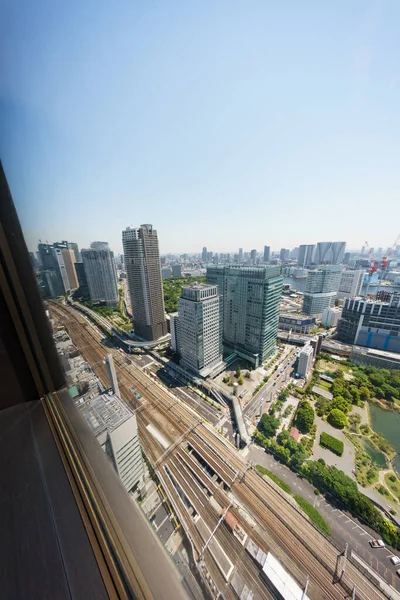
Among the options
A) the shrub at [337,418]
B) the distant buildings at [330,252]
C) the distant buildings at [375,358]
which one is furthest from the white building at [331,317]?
the distant buildings at [330,252]

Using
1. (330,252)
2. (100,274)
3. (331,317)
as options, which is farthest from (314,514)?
(330,252)

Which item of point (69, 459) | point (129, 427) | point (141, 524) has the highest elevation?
point (69, 459)

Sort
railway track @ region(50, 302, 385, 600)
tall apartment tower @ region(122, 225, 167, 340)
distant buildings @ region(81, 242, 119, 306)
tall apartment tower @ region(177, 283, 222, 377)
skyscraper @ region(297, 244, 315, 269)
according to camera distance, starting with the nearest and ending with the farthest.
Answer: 1. railway track @ region(50, 302, 385, 600)
2. tall apartment tower @ region(177, 283, 222, 377)
3. tall apartment tower @ region(122, 225, 167, 340)
4. distant buildings @ region(81, 242, 119, 306)
5. skyscraper @ region(297, 244, 315, 269)

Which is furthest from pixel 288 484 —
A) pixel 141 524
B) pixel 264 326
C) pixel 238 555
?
pixel 141 524

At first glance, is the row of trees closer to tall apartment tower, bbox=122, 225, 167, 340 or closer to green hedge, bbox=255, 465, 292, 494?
green hedge, bbox=255, 465, 292, 494

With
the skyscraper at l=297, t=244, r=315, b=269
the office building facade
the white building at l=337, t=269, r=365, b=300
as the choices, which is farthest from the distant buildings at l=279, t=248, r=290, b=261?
the office building facade

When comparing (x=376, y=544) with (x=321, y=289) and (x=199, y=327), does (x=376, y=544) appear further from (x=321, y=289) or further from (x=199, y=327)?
(x=321, y=289)

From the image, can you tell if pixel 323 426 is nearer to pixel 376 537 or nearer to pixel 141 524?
pixel 376 537
